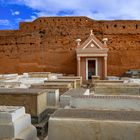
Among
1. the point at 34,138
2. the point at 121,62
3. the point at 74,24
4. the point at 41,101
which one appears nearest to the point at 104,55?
the point at 121,62

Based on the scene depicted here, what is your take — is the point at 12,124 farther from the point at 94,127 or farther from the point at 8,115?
the point at 94,127

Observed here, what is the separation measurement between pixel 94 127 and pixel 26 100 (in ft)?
7.96

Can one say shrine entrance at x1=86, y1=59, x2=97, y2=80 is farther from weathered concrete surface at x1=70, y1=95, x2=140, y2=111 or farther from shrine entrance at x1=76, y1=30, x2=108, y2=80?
weathered concrete surface at x1=70, y1=95, x2=140, y2=111

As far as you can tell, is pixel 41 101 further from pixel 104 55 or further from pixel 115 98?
pixel 104 55

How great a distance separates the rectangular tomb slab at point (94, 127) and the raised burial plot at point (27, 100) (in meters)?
1.89

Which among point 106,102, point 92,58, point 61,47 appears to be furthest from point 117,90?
point 61,47

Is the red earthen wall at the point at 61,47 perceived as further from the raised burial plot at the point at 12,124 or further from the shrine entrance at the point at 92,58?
the raised burial plot at the point at 12,124

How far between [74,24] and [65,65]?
571 cm

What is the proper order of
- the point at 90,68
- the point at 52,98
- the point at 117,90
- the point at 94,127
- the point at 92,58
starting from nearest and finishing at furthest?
the point at 94,127 → the point at 52,98 → the point at 117,90 → the point at 92,58 → the point at 90,68

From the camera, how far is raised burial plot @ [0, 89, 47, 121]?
5.54m

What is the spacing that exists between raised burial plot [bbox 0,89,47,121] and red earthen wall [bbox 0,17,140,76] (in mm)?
15770

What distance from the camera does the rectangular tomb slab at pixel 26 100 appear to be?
18.2ft

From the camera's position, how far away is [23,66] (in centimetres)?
2230

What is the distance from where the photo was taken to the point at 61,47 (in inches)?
891
